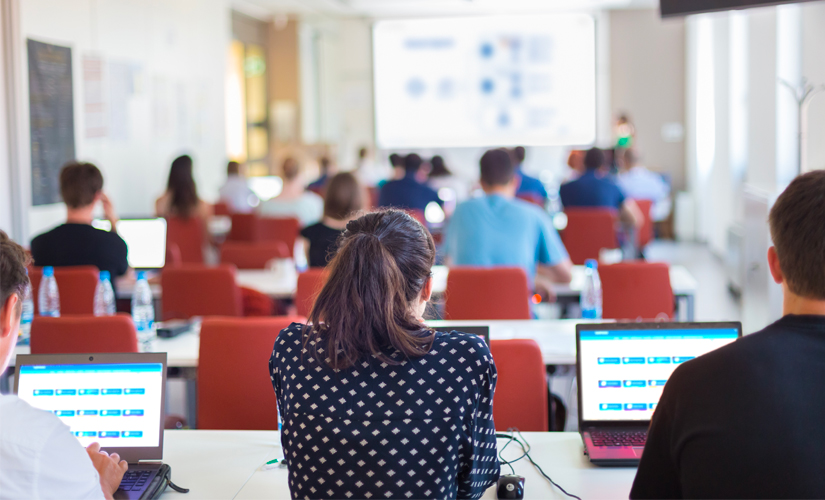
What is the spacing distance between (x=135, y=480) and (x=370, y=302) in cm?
77

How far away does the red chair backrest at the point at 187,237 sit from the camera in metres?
5.89

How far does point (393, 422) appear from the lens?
150 centimetres

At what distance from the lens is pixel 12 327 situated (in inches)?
56.0

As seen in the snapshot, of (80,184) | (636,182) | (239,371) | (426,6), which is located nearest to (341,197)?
(80,184)

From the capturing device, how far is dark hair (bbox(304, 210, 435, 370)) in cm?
151

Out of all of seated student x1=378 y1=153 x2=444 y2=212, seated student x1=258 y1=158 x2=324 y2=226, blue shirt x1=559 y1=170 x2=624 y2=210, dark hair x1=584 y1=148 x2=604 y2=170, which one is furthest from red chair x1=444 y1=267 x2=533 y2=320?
seated student x1=378 y1=153 x2=444 y2=212

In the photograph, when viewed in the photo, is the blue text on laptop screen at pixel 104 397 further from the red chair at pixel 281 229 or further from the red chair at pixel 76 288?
the red chair at pixel 281 229

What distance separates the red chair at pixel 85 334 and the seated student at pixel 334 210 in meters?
1.75

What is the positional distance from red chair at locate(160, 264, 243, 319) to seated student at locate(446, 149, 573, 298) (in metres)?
1.16

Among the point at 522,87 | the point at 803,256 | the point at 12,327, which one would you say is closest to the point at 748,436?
the point at 803,256

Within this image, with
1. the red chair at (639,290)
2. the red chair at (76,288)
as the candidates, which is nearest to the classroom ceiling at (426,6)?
the red chair at (76,288)

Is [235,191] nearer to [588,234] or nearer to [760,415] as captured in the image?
[588,234]

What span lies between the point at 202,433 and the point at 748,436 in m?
1.49

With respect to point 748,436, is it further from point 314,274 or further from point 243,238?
point 243,238
